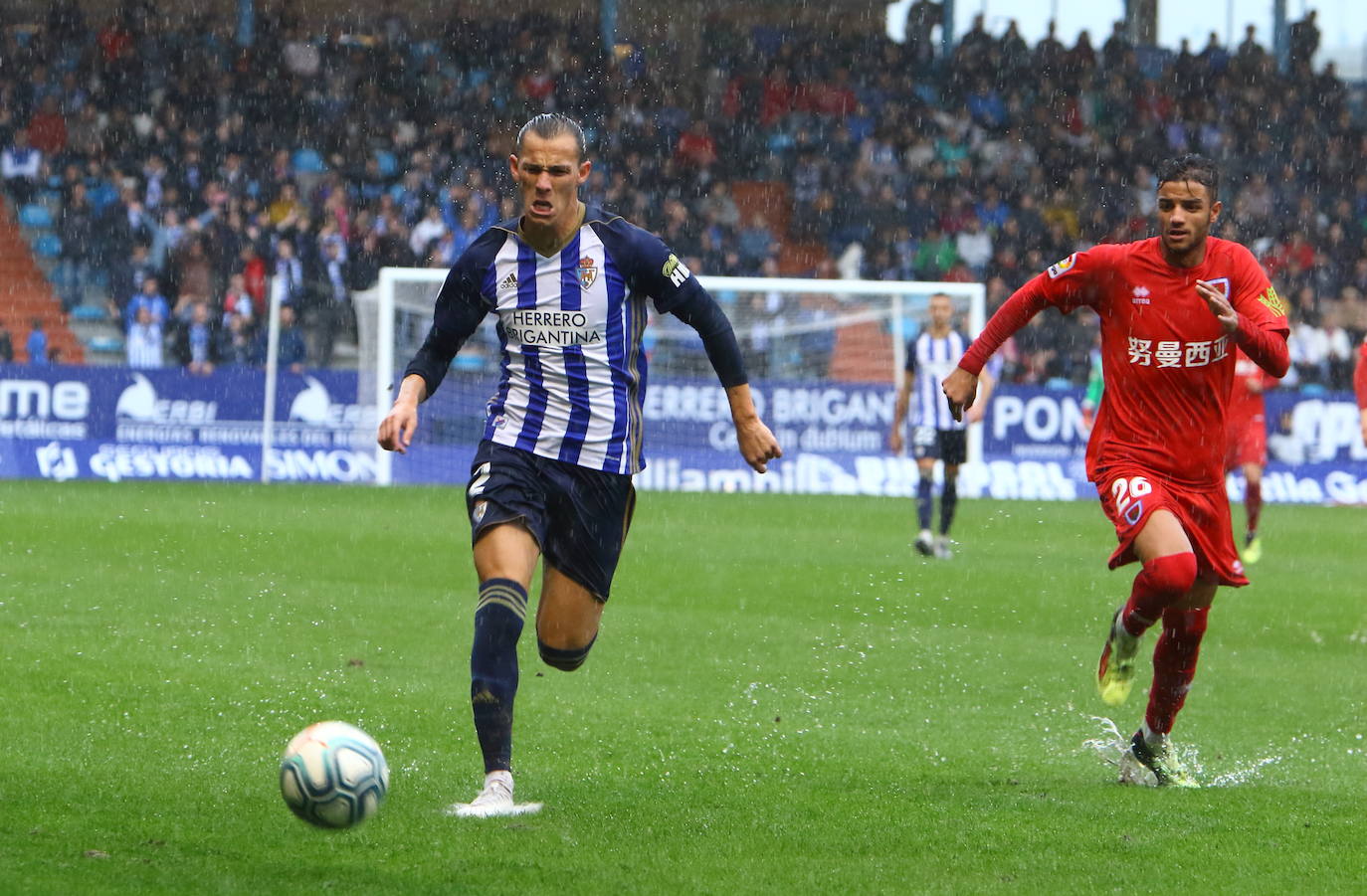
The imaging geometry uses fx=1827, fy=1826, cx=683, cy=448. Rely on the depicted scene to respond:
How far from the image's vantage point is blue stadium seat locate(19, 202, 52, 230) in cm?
2536

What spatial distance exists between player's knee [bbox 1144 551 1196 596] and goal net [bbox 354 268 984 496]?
51.5 feet

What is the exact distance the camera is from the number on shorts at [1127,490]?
20.2ft

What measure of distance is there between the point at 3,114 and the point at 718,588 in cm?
1765

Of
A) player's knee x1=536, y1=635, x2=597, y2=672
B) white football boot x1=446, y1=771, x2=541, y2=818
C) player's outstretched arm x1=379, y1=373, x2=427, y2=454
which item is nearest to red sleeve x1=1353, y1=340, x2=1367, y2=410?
player's knee x1=536, y1=635, x2=597, y2=672

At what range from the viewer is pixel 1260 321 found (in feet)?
19.6

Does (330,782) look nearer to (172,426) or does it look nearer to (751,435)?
(751,435)

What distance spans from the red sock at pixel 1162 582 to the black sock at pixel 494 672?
2106 mm

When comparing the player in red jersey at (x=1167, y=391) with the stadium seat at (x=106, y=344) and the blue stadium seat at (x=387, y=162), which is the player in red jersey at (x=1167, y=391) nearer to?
the stadium seat at (x=106, y=344)

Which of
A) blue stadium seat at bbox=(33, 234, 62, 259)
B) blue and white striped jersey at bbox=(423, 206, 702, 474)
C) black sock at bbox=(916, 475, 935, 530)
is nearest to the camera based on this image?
blue and white striped jersey at bbox=(423, 206, 702, 474)

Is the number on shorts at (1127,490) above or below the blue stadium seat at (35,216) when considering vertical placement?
below

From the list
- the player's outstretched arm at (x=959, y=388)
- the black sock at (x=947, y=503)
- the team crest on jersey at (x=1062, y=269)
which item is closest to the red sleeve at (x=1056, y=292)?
the team crest on jersey at (x=1062, y=269)

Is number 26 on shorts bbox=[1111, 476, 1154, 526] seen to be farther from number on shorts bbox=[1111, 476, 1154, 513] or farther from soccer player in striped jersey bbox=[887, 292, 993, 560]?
soccer player in striped jersey bbox=[887, 292, 993, 560]

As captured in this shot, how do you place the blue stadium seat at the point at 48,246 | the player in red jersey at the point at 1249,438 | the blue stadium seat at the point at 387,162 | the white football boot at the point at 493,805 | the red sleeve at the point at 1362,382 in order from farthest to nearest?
1. the blue stadium seat at the point at 387,162
2. the blue stadium seat at the point at 48,246
3. the player in red jersey at the point at 1249,438
4. the red sleeve at the point at 1362,382
5. the white football boot at the point at 493,805

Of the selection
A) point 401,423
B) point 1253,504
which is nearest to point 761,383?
point 1253,504
